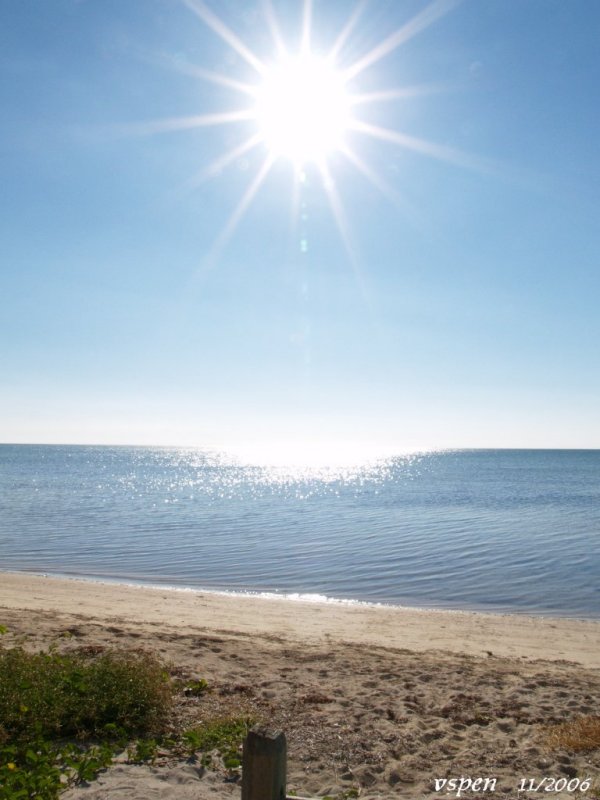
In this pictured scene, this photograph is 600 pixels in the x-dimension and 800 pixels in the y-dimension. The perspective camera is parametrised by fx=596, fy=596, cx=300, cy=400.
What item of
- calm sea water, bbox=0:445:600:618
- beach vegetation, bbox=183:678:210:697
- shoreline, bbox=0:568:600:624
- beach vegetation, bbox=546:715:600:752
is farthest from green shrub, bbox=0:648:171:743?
calm sea water, bbox=0:445:600:618

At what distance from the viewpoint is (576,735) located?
7.16 m

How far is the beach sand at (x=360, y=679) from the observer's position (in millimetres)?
6316

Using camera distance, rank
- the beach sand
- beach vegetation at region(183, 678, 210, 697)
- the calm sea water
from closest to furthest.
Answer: the beach sand → beach vegetation at region(183, 678, 210, 697) → the calm sea water

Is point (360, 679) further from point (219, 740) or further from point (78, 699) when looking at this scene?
point (78, 699)

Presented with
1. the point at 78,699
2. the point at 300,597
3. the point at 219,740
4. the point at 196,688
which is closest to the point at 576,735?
the point at 219,740

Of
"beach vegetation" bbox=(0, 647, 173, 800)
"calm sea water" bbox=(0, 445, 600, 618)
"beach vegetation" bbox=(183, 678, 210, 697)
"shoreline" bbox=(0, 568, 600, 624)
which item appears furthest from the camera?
"calm sea water" bbox=(0, 445, 600, 618)

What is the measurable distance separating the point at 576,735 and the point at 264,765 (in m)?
4.90

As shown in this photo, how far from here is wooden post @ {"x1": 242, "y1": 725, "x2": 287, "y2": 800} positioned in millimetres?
4133

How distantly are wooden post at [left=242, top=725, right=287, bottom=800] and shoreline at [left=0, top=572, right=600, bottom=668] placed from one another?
29.9ft

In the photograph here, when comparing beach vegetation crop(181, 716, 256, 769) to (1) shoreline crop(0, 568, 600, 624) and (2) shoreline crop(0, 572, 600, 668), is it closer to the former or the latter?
(2) shoreline crop(0, 572, 600, 668)

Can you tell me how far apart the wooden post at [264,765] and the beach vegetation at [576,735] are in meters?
4.35

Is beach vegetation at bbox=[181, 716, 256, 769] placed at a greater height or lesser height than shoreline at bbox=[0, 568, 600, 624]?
greater

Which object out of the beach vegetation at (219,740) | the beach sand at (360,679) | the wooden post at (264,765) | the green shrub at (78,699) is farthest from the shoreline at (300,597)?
the wooden post at (264,765)

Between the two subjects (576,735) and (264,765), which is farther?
(576,735)
